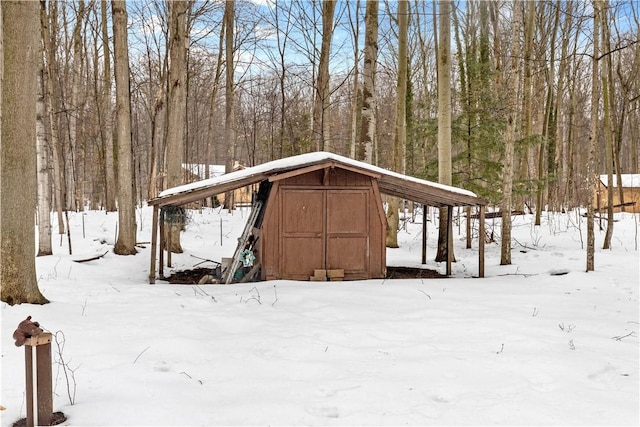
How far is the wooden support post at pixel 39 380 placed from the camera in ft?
9.79

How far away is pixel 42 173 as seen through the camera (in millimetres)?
10102

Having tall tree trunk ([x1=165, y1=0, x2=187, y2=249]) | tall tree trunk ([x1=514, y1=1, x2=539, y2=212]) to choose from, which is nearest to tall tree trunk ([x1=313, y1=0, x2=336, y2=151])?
tall tree trunk ([x1=165, y1=0, x2=187, y2=249])

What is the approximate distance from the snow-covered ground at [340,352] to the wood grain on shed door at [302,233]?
1.29 meters

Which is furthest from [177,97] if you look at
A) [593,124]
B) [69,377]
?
[593,124]

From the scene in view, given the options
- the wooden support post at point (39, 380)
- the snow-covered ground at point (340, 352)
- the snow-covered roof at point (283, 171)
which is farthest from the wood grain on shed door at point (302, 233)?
the wooden support post at point (39, 380)

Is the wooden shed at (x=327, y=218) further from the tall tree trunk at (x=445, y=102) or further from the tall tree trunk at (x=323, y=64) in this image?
the tall tree trunk at (x=323, y=64)

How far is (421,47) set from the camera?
79.0ft

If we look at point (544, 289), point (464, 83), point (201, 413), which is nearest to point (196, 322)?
point (201, 413)

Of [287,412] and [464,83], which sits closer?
[287,412]

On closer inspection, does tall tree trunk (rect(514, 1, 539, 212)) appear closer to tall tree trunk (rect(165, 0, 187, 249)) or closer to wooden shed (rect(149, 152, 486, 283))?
wooden shed (rect(149, 152, 486, 283))

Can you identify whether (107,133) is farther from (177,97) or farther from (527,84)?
(527,84)

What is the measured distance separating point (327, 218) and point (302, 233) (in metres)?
0.66

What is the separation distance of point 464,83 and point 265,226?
9.95 meters

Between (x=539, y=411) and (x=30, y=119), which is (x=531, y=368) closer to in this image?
(x=539, y=411)
